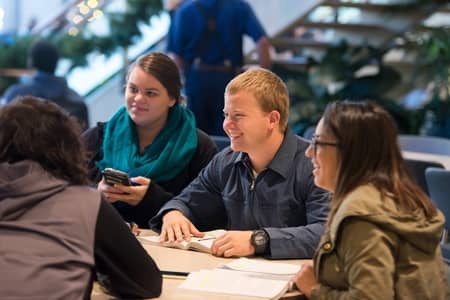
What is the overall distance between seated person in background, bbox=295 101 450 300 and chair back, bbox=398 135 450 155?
10.4 ft

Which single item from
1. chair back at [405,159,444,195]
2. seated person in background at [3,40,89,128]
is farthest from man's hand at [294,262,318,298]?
seated person in background at [3,40,89,128]

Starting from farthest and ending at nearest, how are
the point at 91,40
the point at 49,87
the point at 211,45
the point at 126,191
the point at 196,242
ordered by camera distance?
1. the point at 91,40
2. the point at 211,45
3. the point at 49,87
4. the point at 126,191
5. the point at 196,242

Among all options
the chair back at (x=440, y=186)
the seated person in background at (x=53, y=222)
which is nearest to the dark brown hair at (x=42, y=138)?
the seated person in background at (x=53, y=222)

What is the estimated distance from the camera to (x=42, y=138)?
205 centimetres

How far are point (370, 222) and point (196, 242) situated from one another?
79 cm

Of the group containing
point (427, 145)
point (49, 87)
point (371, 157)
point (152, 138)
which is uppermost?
point (371, 157)

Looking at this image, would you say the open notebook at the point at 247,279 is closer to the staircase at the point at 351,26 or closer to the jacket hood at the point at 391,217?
the jacket hood at the point at 391,217

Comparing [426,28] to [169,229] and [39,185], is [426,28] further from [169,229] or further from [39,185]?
[39,185]

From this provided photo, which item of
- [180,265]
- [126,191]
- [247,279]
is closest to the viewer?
[247,279]

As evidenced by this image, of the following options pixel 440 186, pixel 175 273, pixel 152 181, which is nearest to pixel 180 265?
pixel 175 273

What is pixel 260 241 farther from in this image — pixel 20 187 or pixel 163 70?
pixel 163 70

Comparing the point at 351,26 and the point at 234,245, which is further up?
the point at 234,245

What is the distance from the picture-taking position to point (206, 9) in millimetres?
5832

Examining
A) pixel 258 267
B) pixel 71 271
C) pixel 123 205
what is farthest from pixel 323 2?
pixel 71 271
